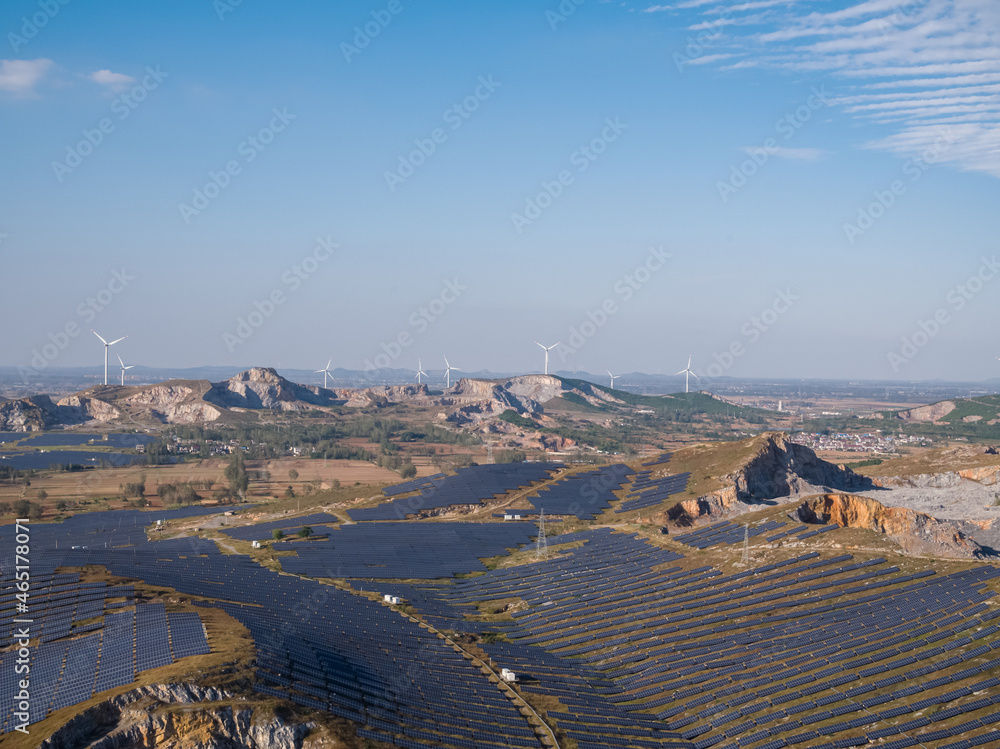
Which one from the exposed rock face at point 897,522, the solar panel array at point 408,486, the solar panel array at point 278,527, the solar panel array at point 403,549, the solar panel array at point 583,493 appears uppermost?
the exposed rock face at point 897,522

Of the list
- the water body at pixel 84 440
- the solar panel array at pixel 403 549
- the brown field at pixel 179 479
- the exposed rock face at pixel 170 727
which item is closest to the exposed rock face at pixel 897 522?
the solar panel array at pixel 403 549

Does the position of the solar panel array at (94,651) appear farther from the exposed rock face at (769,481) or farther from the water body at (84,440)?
the water body at (84,440)

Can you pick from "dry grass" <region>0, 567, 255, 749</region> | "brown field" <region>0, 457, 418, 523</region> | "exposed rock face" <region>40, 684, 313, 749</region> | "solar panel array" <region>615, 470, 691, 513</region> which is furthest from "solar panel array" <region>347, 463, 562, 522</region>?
"exposed rock face" <region>40, 684, 313, 749</region>

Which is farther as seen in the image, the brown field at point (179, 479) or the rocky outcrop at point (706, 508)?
the brown field at point (179, 479)

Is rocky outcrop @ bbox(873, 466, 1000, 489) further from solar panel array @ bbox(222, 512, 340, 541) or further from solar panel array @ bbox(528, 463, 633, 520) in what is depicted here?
solar panel array @ bbox(222, 512, 340, 541)

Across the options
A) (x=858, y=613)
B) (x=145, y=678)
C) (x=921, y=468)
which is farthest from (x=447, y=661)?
(x=921, y=468)

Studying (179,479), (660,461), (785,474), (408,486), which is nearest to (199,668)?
(785,474)

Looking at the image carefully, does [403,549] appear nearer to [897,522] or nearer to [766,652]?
[766,652]
